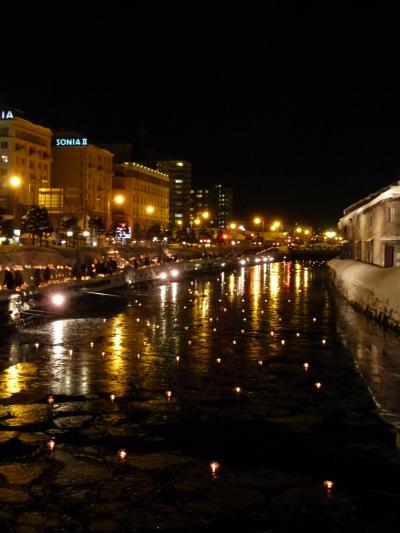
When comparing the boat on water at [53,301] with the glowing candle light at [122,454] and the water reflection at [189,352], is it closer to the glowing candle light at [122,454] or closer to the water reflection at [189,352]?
the water reflection at [189,352]

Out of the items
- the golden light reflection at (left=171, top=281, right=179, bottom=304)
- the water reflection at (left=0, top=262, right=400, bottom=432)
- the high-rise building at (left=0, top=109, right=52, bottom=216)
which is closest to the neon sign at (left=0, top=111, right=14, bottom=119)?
the high-rise building at (left=0, top=109, right=52, bottom=216)

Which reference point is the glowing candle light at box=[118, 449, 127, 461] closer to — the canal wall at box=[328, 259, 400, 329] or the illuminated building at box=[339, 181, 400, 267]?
the canal wall at box=[328, 259, 400, 329]

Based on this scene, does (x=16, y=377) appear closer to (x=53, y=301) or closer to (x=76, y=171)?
(x=53, y=301)

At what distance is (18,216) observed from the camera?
98.6 meters

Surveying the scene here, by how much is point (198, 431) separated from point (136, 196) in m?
138

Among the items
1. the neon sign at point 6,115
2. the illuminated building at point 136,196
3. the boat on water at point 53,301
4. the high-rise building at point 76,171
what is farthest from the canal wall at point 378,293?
the illuminated building at point 136,196

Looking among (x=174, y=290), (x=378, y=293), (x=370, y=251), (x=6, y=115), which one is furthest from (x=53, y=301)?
(x=6, y=115)

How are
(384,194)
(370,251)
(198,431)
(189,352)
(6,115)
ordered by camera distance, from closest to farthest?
(198,431)
(189,352)
(384,194)
(370,251)
(6,115)

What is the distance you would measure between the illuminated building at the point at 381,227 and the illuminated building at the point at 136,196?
93.6m

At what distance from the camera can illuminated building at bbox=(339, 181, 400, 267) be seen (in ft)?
98.7

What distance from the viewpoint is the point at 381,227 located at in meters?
32.3

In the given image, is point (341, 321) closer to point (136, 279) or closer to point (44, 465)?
point (44, 465)

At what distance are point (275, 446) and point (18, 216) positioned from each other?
93.3 metres

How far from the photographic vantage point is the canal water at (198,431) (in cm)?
717
